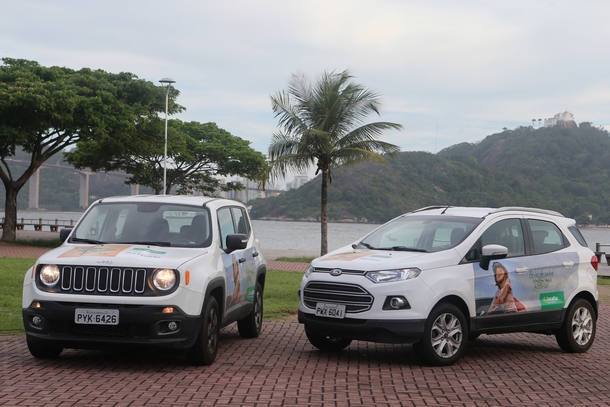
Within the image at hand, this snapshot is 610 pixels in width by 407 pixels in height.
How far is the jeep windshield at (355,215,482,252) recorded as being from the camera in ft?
32.7

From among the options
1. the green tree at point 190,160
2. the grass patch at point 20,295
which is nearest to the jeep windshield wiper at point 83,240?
the grass patch at point 20,295

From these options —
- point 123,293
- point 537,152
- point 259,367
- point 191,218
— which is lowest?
point 259,367

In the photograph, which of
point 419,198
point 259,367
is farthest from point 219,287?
point 419,198

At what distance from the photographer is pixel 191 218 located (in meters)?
9.78

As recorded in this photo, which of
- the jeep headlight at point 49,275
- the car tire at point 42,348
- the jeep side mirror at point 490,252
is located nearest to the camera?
the jeep headlight at point 49,275

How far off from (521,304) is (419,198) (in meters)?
91.3

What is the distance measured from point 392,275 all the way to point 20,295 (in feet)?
29.7

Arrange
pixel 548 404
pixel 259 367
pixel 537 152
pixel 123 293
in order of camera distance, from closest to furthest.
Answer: pixel 548 404, pixel 123 293, pixel 259 367, pixel 537 152

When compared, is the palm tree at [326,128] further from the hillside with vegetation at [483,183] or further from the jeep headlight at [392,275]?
the hillside with vegetation at [483,183]

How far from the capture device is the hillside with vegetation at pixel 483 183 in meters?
103

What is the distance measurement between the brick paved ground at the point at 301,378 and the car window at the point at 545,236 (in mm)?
1286

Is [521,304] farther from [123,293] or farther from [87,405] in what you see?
[87,405]

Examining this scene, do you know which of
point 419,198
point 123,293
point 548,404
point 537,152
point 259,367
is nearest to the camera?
point 548,404

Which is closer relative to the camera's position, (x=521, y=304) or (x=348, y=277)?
(x=348, y=277)
